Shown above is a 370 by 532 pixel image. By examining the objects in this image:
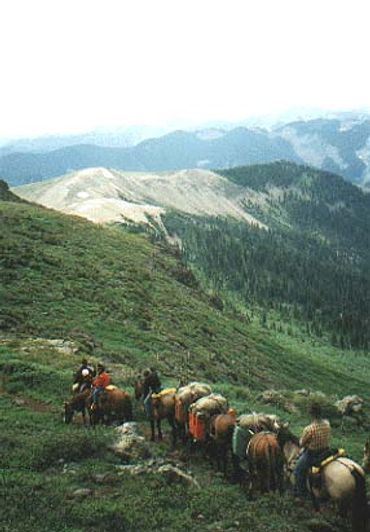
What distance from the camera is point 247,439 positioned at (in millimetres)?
18375

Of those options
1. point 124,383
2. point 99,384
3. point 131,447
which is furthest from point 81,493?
point 124,383

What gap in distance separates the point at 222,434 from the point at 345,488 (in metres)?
5.71

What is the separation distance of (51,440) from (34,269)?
36.2 meters

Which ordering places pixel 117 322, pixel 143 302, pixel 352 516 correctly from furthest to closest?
pixel 143 302
pixel 117 322
pixel 352 516

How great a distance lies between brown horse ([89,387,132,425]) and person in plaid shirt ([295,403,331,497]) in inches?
380

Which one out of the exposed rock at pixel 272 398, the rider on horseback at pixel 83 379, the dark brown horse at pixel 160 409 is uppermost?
the rider on horseback at pixel 83 379

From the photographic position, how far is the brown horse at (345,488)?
14570 millimetres

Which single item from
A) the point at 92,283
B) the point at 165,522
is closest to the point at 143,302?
the point at 92,283

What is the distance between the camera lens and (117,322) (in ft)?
161

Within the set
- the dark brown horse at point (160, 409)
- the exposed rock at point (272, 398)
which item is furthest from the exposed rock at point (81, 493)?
the exposed rock at point (272, 398)

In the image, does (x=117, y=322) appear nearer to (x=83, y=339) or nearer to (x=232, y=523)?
(x=83, y=339)

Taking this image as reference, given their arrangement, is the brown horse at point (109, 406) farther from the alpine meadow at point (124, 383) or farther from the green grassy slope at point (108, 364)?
the green grassy slope at point (108, 364)

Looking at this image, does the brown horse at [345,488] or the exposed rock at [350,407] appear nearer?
the brown horse at [345,488]

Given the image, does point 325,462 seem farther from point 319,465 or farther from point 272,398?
point 272,398
